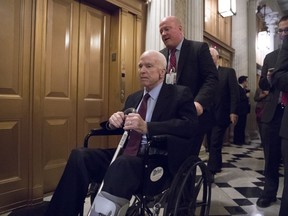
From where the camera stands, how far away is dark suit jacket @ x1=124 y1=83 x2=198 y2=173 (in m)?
1.37

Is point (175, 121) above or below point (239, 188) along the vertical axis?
above

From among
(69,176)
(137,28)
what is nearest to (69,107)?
(137,28)

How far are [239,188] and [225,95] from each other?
1137 millimetres

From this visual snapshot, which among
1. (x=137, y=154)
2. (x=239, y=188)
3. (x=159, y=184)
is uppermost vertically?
(x=137, y=154)

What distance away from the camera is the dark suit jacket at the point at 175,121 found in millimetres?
1373

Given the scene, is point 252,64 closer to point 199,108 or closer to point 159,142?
point 199,108

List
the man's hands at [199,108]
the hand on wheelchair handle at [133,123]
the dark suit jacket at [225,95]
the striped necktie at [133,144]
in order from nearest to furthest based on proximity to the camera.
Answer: the hand on wheelchair handle at [133,123] < the striped necktie at [133,144] < the man's hands at [199,108] < the dark suit jacket at [225,95]

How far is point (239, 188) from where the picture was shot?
2855 mm

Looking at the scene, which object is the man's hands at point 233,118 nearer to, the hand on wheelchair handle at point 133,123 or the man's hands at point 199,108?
the man's hands at point 199,108

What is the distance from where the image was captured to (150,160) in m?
1.30

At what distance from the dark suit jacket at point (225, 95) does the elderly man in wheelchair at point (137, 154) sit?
6.23 ft

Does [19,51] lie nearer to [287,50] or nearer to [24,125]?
[24,125]

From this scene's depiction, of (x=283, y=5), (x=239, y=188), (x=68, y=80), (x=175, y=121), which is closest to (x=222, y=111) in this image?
(x=239, y=188)

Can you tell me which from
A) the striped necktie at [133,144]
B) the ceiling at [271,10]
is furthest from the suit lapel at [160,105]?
the ceiling at [271,10]
